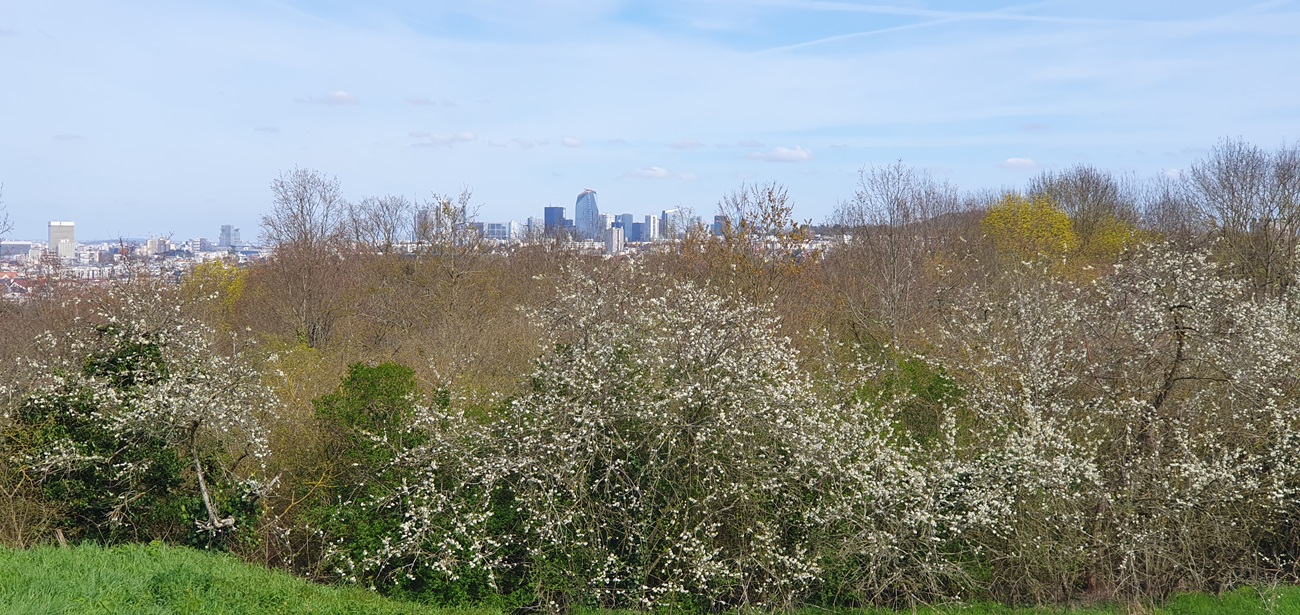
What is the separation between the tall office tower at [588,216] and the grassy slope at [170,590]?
3159 cm

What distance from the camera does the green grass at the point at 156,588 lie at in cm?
643

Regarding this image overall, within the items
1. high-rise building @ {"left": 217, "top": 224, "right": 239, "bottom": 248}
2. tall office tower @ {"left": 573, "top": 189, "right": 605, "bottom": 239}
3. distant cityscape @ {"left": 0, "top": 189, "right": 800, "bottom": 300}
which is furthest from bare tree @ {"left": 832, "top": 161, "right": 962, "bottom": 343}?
high-rise building @ {"left": 217, "top": 224, "right": 239, "bottom": 248}

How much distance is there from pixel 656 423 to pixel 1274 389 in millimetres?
6443

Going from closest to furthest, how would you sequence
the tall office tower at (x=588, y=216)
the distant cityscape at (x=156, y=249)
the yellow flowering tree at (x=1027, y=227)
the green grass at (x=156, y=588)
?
the green grass at (x=156, y=588) → the distant cityscape at (x=156, y=249) → the yellow flowering tree at (x=1027, y=227) → the tall office tower at (x=588, y=216)

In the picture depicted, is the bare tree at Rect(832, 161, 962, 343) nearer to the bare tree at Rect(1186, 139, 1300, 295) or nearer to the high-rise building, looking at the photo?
the bare tree at Rect(1186, 139, 1300, 295)

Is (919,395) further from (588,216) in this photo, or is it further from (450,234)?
(588,216)

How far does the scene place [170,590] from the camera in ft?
22.6

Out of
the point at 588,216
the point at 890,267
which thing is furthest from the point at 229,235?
the point at 890,267

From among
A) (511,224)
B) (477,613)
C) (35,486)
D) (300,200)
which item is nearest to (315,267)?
(300,200)

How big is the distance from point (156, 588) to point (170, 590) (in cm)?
16

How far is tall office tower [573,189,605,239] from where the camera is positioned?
44.5 metres

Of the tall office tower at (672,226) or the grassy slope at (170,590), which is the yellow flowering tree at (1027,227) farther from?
the grassy slope at (170,590)

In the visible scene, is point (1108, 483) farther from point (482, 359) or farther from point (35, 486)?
point (35, 486)

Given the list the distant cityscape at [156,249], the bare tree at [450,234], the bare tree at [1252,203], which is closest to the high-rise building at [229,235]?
the distant cityscape at [156,249]
